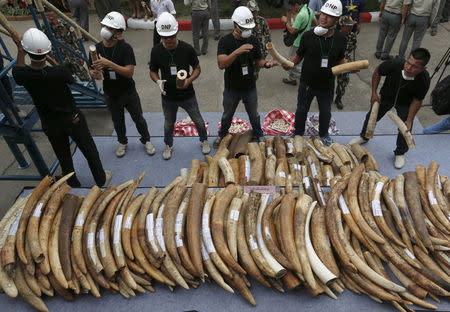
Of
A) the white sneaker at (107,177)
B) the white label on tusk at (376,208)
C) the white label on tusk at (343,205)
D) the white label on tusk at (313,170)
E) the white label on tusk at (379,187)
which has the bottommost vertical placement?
the white sneaker at (107,177)

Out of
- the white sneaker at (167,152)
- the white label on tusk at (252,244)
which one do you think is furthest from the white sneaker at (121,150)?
the white label on tusk at (252,244)

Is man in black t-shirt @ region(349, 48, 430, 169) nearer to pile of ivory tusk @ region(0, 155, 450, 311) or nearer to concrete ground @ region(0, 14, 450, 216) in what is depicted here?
pile of ivory tusk @ region(0, 155, 450, 311)

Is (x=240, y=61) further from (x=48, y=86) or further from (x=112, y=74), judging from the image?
(x=48, y=86)

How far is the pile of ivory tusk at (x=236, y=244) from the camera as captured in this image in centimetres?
233

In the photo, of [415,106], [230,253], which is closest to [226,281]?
[230,253]

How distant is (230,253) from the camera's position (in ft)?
7.91

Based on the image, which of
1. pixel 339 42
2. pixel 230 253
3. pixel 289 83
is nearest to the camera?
pixel 230 253

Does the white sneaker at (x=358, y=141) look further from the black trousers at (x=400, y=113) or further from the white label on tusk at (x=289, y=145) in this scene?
A: the white label on tusk at (x=289, y=145)

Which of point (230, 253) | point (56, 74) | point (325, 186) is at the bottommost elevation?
point (325, 186)

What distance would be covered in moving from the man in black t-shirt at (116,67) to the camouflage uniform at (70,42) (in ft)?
8.05

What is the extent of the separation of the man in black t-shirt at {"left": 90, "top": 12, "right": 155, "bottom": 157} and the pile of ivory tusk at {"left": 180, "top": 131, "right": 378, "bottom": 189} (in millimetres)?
1400

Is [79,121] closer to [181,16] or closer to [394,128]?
[394,128]

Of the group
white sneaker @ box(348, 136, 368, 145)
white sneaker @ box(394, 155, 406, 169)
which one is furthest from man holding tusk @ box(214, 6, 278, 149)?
white sneaker @ box(394, 155, 406, 169)

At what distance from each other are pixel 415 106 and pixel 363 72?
156 inches
